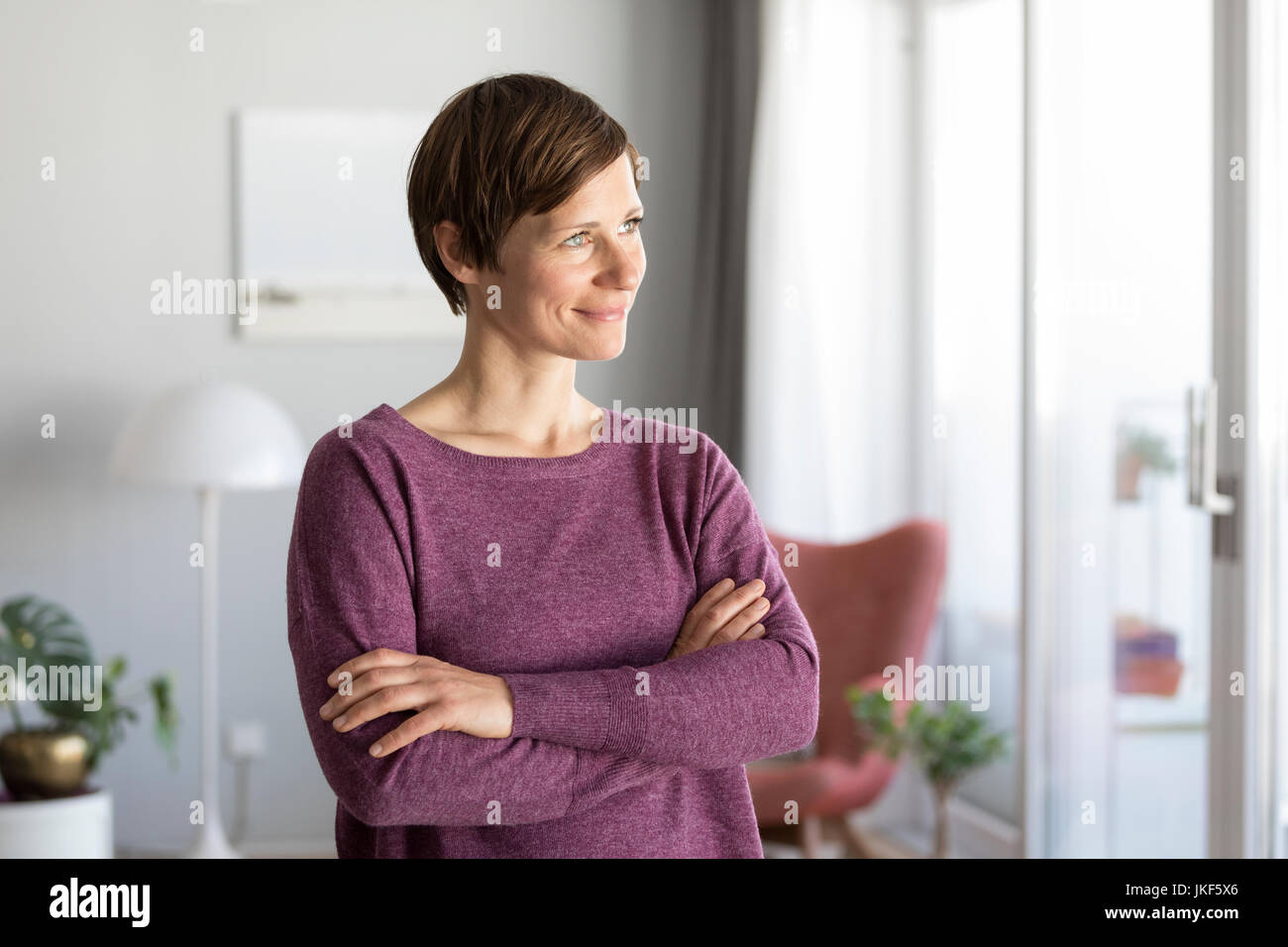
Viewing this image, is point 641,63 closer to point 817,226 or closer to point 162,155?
point 817,226

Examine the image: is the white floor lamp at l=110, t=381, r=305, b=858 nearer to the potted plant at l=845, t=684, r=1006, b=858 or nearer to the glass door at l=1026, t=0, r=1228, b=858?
the potted plant at l=845, t=684, r=1006, b=858

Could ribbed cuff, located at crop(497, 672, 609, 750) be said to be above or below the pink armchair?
above

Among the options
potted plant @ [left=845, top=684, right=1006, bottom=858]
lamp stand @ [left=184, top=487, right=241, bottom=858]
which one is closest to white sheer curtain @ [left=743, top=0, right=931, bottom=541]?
potted plant @ [left=845, top=684, right=1006, bottom=858]

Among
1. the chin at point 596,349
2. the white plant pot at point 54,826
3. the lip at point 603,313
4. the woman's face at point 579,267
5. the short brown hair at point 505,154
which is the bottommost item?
the white plant pot at point 54,826

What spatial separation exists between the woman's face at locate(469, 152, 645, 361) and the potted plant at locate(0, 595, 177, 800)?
1.98 meters

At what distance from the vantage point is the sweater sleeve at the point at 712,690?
32.9 inches

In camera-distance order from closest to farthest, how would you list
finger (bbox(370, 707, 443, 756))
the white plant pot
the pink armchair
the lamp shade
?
finger (bbox(370, 707, 443, 756)), the white plant pot, the pink armchair, the lamp shade

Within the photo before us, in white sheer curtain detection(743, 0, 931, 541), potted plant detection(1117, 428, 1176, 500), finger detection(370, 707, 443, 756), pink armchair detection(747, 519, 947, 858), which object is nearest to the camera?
finger detection(370, 707, 443, 756)

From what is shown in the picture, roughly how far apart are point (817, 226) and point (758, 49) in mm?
461

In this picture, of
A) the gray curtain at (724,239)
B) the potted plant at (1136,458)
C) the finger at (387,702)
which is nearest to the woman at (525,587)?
the finger at (387,702)

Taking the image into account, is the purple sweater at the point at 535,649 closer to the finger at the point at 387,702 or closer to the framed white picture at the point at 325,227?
the finger at the point at 387,702

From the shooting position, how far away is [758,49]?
3.05m

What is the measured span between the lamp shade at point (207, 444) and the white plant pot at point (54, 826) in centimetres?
66

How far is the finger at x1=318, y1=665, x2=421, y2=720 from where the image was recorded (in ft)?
2.66
